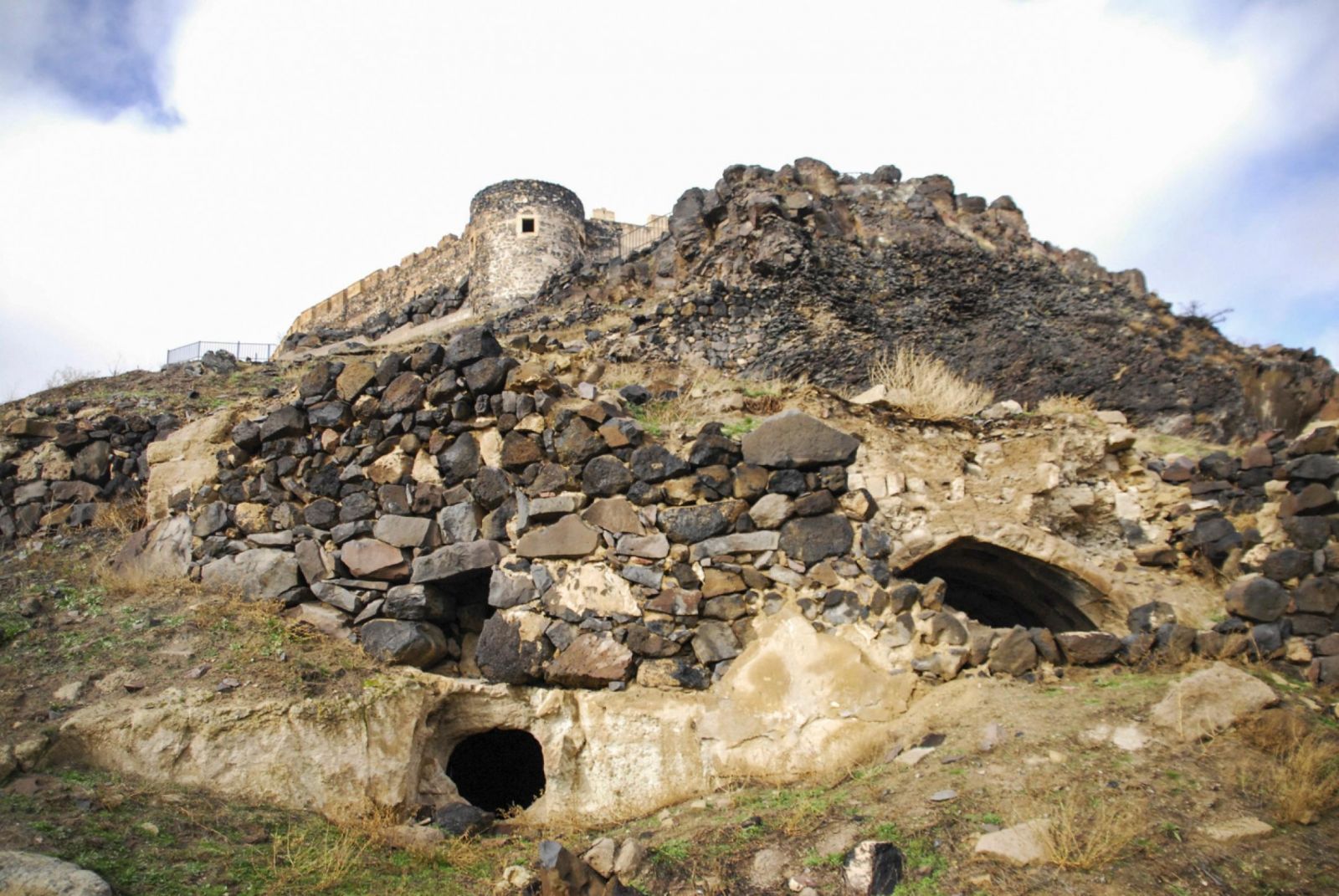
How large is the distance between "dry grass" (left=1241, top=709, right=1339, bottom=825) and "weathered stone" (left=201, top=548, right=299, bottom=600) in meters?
6.39

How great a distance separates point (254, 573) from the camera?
256 inches

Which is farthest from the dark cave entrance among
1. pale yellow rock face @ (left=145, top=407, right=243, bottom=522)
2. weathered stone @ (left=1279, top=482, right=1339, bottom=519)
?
weathered stone @ (left=1279, top=482, right=1339, bottom=519)

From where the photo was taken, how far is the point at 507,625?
232 inches

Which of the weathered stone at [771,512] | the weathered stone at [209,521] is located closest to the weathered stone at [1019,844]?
the weathered stone at [771,512]

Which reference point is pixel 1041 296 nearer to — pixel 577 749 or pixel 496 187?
pixel 577 749

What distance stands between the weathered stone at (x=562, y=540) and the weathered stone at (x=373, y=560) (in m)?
1.00

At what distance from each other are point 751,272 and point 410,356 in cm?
877

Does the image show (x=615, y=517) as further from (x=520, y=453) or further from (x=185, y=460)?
(x=185, y=460)

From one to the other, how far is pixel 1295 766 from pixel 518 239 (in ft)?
77.0

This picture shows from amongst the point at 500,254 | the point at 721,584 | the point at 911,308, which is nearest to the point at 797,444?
the point at 721,584

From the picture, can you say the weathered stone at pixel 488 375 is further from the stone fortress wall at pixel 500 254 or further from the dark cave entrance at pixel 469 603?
the stone fortress wall at pixel 500 254

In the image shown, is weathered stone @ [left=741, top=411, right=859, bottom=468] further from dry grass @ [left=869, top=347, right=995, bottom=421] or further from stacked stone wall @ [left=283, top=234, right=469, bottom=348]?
stacked stone wall @ [left=283, top=234, right=469, bottom=348]

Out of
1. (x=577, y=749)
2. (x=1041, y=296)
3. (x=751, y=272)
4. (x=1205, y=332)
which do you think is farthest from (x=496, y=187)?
(x=577, y=749)

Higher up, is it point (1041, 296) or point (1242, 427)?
point (1041, 296)
